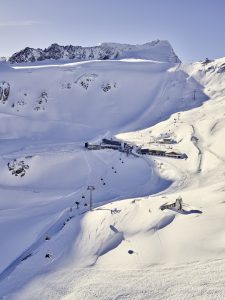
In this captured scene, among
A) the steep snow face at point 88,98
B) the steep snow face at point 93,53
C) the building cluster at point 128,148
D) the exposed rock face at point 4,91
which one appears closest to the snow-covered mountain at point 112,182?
the exposed rock face at point 4,91

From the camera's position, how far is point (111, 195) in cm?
4475

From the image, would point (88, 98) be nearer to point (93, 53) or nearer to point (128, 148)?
point (128, 148)

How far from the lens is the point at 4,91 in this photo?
85438mm

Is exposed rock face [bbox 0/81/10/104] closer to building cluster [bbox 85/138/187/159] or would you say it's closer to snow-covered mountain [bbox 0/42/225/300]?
snow-covered mountain [bbox 0/42/225/300]

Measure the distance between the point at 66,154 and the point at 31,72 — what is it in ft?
138

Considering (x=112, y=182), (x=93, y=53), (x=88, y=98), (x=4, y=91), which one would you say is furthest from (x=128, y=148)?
(x=93, y=53)

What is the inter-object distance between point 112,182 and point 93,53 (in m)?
90.9

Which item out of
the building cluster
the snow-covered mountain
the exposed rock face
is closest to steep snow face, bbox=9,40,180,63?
the snow-covered mountain

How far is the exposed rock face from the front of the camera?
84.1 metres

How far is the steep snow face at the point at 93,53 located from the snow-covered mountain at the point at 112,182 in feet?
93.6

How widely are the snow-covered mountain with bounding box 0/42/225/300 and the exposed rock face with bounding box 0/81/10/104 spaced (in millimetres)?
227

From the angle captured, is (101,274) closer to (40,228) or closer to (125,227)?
(125,227)

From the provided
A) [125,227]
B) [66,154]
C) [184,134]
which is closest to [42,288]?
[125,227]

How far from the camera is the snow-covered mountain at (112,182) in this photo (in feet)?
68.6
